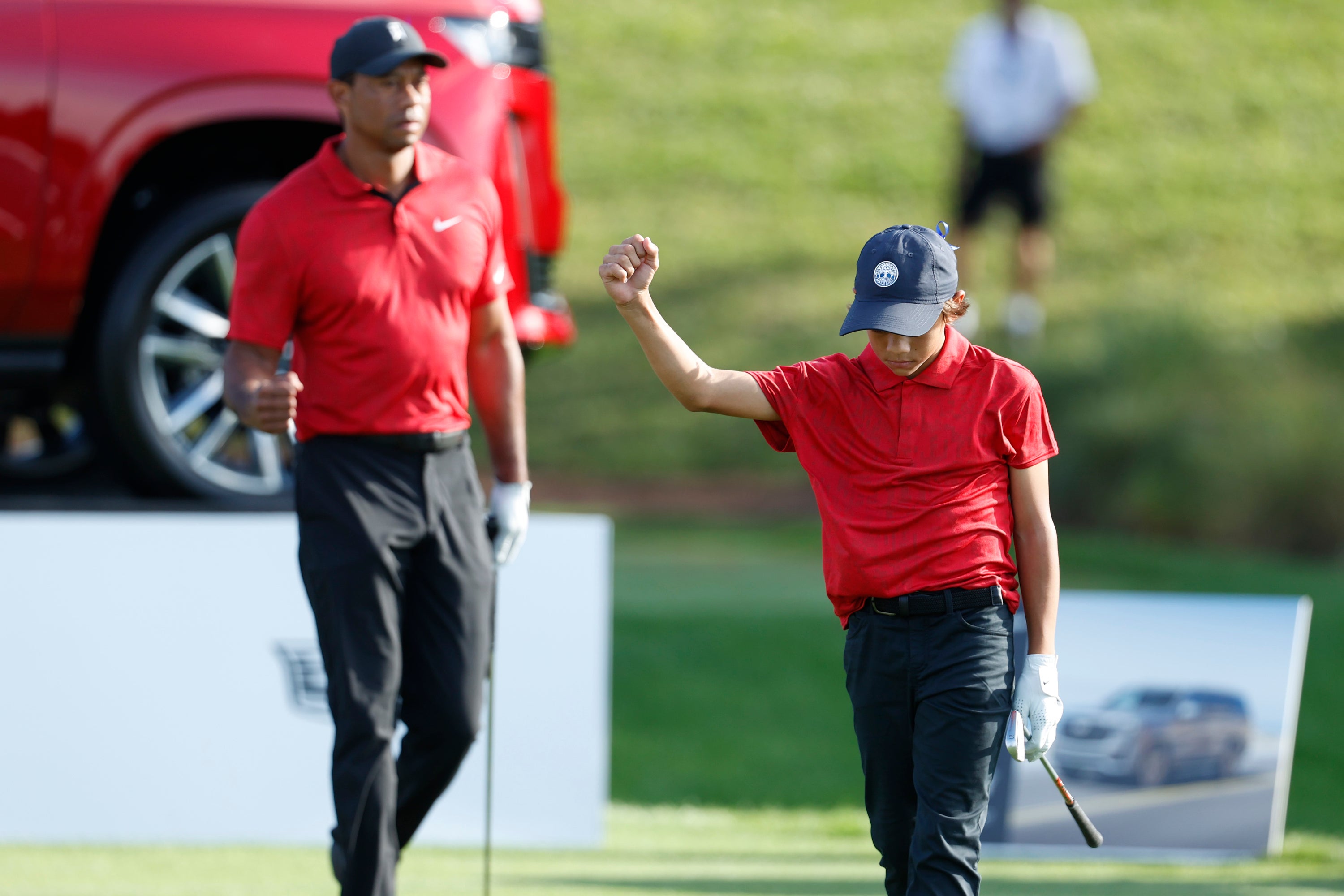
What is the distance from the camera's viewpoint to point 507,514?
180 inches

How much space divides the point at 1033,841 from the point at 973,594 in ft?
7.60

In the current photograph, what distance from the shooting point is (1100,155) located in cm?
1714

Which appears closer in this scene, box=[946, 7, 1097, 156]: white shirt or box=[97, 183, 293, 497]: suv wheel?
box=[97, 183, 293, 497]: suv wheel

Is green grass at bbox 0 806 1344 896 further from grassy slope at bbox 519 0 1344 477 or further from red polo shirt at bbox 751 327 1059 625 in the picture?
grassy slope at bbox 519 0 1344 477

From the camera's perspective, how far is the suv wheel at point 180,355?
Answer: 5746mm

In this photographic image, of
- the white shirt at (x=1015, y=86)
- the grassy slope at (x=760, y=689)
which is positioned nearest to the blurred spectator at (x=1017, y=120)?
the white shirt at (x=1015, y=86)

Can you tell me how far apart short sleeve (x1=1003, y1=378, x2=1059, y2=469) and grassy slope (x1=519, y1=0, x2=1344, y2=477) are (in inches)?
299

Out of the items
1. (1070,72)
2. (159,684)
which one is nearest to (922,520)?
(159,684)

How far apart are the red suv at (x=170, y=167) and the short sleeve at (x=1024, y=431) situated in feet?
8.69

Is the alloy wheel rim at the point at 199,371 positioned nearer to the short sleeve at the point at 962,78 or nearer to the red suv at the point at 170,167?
the red suv at the point at 170,167

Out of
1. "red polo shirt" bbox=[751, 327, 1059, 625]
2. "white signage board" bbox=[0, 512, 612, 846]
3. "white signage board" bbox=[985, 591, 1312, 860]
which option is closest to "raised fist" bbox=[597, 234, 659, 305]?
"red polo shirt" bbox=[751, 327, 1059, 625]

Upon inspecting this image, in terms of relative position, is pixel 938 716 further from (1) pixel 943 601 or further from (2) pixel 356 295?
(2) pixel 356 295

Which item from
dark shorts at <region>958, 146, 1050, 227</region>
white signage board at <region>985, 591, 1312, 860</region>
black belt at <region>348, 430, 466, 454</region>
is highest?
dark shorts at <region>958, 146, 1050, 227</region>

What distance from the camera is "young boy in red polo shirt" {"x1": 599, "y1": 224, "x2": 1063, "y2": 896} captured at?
3.56m
